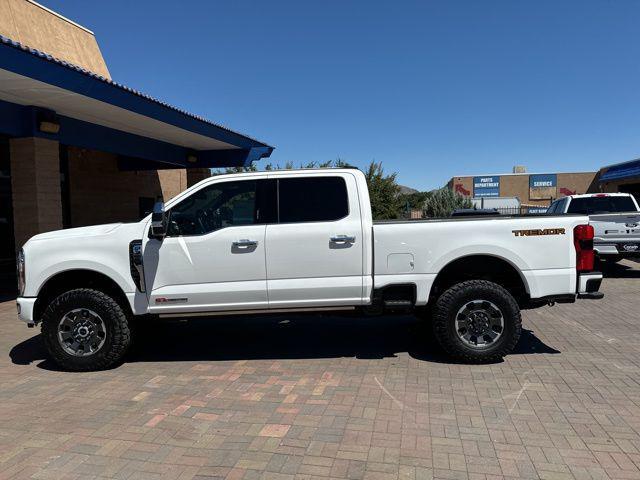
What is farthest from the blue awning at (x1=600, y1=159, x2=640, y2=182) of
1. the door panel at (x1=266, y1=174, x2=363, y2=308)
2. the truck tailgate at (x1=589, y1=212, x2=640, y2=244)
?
the door panel at (x1=266, y1=174, x2=363, y2=308)

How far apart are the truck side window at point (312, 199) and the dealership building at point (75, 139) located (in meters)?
4.72

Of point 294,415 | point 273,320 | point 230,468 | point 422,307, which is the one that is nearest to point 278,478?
point 230,468

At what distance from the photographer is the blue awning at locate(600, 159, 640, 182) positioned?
28.8 meters

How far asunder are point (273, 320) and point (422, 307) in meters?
2.69

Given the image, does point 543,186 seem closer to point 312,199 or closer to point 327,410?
point 312,199

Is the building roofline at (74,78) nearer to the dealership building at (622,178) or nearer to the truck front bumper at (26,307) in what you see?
the truck front bumper at (26,307)

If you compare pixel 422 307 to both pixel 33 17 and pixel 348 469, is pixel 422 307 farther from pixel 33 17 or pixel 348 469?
pixel 33 17

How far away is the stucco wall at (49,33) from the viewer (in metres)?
13.3

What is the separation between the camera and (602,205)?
38.7 ft

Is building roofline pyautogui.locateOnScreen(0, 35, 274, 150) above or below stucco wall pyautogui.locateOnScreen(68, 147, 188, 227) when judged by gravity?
above

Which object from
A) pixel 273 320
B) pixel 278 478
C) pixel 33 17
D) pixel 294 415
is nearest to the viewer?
pixel 278 478

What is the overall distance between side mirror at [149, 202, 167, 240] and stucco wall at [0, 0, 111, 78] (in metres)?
11.3

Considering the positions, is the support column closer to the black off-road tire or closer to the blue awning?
the black off-road tire

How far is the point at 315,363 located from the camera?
5.30 metres
